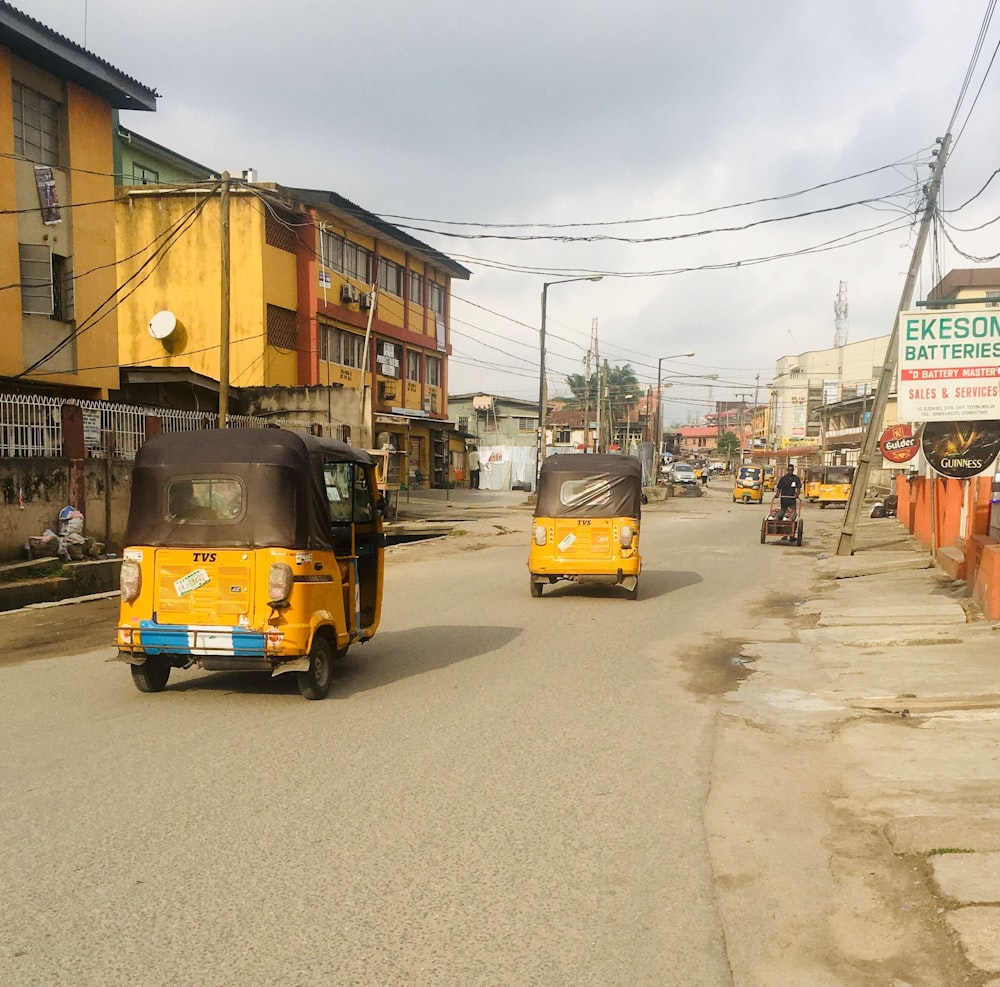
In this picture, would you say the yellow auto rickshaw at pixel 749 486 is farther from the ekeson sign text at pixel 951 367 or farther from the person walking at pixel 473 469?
the ekeson sign text at pixel 951 367

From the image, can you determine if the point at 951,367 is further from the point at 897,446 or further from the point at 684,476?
the point at 684,476

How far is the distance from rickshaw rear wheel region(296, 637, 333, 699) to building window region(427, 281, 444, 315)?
4222 cm

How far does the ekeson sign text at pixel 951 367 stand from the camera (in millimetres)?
13148


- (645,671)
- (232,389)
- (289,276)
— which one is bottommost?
(645,671)

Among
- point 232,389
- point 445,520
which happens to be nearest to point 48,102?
point 232,389

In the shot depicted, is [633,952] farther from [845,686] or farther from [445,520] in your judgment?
[445,520]

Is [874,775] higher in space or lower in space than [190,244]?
lower

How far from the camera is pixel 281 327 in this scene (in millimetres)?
35844

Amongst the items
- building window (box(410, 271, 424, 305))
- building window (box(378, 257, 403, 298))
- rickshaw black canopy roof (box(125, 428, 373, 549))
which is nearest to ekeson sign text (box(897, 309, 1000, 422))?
rickshaw black canopy roof (box(125, 428, 373, 549))

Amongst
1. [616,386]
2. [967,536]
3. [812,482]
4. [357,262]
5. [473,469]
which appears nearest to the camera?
[967,536]

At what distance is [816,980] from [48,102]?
25.2 meters

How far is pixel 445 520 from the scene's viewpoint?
103 ft

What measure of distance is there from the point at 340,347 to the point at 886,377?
25037 mm

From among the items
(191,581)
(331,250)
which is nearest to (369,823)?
(191,581)
